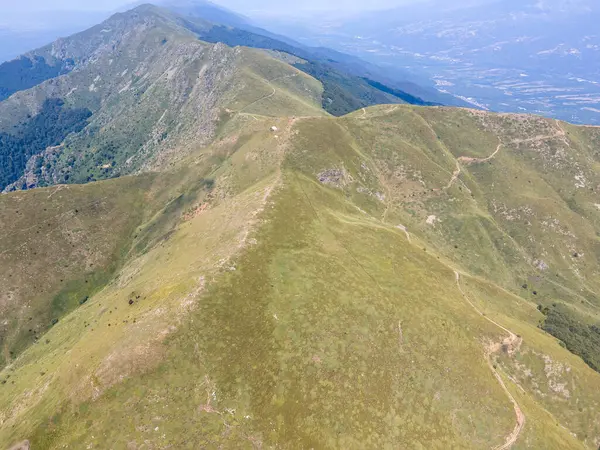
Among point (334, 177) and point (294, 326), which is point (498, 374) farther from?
point (334, 177)

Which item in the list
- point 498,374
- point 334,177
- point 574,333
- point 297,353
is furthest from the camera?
point 334,177

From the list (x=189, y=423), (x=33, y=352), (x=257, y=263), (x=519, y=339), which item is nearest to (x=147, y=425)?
(x=189, y=423)

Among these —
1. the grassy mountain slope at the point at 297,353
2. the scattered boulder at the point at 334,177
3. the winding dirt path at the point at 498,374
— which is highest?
the scattered boulder at the point at 334,177

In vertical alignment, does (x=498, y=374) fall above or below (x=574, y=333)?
above

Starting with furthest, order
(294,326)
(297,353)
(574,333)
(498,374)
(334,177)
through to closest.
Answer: (334,177) < (574,333) < (498,374) < (294,326) < (297,353)

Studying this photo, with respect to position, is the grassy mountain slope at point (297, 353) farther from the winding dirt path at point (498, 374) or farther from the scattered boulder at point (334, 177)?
the scattered boulder at point (334, 177)

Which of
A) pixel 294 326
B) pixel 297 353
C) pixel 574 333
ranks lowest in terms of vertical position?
pixel 574 333

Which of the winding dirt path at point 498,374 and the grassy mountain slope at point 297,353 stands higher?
the grassy mountain slope at point 297,353

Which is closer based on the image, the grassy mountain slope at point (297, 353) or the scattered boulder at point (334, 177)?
the grassy mountain slope at point (297, 353)

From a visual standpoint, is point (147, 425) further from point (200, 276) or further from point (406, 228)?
point (406, 228)

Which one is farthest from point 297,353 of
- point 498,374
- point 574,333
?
point 574,333

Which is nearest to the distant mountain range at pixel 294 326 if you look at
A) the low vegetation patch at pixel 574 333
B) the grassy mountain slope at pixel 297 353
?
the grassy mountain slope at pixel 297 353
